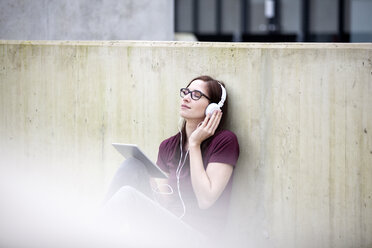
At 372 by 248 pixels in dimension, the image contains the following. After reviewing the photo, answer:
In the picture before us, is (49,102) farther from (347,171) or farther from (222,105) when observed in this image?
(347,171)

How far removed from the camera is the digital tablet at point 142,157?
400cm

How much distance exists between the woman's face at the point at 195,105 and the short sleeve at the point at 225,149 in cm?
22

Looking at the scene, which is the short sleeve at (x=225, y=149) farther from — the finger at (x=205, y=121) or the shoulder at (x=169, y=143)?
the shoulder at (x=169, y=143)

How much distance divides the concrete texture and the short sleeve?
3256 mm

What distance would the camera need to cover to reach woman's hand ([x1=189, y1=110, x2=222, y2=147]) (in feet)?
13.2

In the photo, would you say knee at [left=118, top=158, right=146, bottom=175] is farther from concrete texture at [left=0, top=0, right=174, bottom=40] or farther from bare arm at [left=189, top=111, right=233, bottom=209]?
concrete texture at [left=0, top=0, right=174, bottom=40]

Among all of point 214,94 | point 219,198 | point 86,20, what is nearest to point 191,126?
point 214,94

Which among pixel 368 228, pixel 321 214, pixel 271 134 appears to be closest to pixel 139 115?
pixel 271 134

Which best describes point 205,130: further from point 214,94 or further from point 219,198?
point 219,198

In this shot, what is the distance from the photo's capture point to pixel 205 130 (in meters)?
4.04

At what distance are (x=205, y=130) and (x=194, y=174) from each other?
0.33m

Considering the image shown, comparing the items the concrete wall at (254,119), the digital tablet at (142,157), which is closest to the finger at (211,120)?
the concrete wall at (254,119)

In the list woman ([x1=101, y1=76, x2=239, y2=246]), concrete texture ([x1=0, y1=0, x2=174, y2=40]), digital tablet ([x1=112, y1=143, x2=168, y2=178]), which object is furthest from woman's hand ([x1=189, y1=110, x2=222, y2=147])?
concrete texture ([x1=0, y1=0, x2=174, y2=40])

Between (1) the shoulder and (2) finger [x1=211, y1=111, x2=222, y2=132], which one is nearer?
(2) finger [x1=211, y1=111, x2=222, y2=132]
